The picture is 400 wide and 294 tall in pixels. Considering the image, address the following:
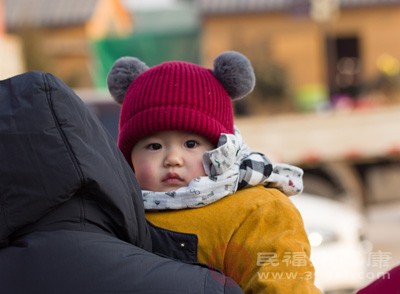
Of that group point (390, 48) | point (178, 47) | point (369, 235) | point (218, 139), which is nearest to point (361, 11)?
point (390, 48)

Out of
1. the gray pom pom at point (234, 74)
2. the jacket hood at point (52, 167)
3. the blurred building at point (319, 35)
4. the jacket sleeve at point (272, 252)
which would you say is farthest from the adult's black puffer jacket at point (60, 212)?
the blurred building at point (319, 35)

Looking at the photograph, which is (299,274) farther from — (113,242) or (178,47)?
(178,47)

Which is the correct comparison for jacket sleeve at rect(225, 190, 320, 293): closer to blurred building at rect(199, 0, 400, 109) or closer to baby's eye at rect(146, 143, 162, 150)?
baby's eye at rect(146, 143, 162, 150)

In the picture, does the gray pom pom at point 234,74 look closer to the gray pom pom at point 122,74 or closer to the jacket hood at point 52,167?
the gray pom pom at point 122,74

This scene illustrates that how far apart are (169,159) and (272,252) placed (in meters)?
0.43

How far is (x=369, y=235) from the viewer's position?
14641 mm

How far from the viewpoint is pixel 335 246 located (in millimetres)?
9227

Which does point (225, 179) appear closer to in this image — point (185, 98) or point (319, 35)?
point (185, 98)

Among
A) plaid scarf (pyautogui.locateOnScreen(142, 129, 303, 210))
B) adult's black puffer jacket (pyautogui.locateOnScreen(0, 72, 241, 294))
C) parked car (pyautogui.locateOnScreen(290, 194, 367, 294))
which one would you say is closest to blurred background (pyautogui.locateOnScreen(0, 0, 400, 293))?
parked car (pyautogui.locateOnScreen(290, 194, 367, 294))

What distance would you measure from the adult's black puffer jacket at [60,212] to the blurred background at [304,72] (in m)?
1.58

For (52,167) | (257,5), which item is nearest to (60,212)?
(52,167)

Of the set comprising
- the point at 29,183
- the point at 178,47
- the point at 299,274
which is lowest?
the point at 178,47

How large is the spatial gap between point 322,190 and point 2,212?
12.7 m

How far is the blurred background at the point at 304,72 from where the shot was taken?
431 inches
